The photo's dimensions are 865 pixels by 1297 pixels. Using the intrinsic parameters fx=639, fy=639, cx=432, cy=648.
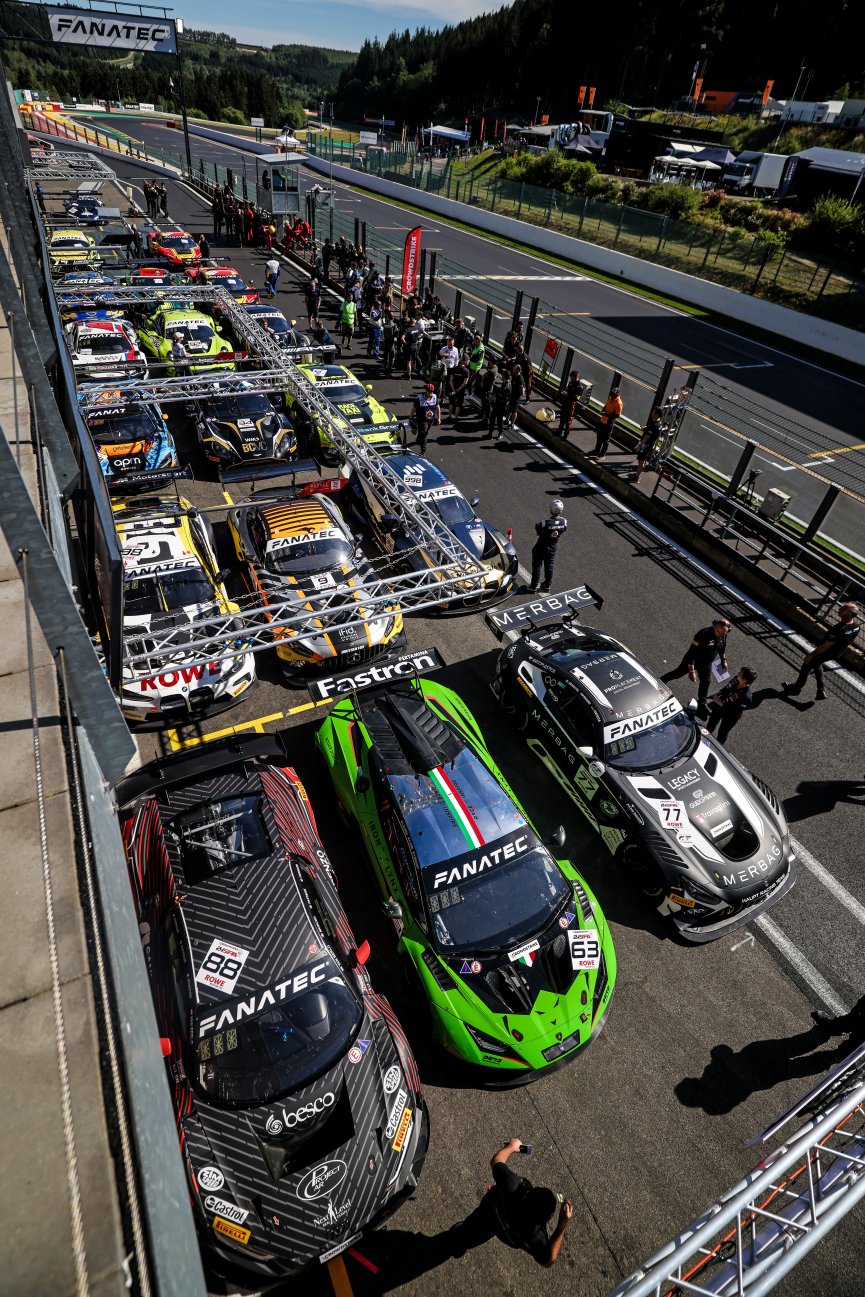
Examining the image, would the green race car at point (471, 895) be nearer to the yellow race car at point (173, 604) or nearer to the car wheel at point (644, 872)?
the car wheel at point (644, 872)

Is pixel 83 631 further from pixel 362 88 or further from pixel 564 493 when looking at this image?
pixel 362 88

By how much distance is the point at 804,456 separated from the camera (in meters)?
17.2

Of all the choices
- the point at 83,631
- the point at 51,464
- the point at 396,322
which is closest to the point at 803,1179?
the point at 83,631

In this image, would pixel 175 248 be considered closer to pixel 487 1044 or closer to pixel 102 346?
pixel 102 346

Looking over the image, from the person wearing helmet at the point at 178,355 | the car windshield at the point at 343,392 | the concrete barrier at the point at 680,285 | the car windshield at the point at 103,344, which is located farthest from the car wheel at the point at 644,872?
the concrete barrier at the point at 680,285

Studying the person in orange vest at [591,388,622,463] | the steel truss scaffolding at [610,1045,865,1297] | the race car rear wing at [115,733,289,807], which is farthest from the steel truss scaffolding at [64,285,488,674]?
the person in orange vest at [591,388,622,463]

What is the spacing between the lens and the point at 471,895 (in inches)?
225

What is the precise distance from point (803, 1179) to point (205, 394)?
13.9 metres

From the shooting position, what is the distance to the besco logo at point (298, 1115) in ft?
14.2

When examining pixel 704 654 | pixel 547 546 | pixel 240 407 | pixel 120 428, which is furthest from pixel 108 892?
pixel 240 407

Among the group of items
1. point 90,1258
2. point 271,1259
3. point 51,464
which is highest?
point 51,464

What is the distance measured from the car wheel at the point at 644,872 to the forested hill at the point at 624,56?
82100 millimetres

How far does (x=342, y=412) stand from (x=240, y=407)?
2273mm

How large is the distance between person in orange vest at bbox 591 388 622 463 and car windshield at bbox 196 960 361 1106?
44.3ft
